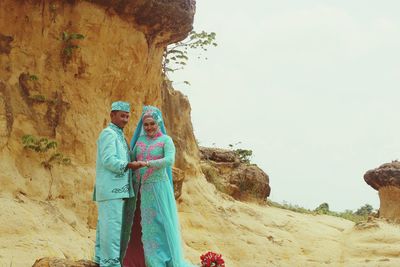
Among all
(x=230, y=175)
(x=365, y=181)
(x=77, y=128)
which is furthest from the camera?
(x=365, y=181)

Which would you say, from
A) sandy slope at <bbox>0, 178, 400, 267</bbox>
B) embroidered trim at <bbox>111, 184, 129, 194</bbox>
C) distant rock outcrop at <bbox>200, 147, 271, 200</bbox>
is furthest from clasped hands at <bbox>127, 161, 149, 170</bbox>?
distant rock outcrop at <bbox>200, 147, 271, 200</bbox>

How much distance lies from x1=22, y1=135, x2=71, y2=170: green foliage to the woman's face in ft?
9.55

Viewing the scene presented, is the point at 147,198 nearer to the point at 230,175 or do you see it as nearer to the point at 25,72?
the point at 25,72

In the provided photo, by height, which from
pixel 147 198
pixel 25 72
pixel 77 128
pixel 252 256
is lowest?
pixel 252 256

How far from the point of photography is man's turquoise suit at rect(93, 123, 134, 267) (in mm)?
5523

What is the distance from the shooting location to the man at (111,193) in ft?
18.1

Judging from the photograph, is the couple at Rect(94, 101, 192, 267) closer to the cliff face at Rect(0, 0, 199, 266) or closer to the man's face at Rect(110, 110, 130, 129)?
the man's face at Rect(110, 110, 130, 129)

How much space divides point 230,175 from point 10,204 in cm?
865

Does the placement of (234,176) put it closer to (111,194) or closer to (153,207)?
(153,207)

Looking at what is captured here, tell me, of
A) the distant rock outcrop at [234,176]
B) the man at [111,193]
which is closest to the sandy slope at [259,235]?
the distant rock outcrop at [234,176]

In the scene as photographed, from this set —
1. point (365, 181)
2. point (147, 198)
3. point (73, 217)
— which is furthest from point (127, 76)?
point (365, 181)

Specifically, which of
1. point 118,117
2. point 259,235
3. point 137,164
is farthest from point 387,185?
point 137,164

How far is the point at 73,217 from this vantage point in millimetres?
8531

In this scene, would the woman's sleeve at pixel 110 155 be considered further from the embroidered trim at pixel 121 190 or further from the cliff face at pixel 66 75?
the cliff face at pixel 66 75
